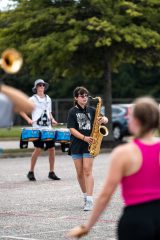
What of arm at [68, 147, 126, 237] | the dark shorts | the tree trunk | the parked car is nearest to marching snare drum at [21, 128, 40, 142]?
the dark shorts

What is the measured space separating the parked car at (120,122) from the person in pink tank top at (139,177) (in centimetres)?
3299

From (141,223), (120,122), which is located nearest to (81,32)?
(120,122)

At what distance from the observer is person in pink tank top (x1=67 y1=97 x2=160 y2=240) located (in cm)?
568

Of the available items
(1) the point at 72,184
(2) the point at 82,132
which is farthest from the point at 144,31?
(2) the point at 82,132

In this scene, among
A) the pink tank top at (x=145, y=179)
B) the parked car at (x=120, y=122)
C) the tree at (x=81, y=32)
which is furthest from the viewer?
the parked car at (x=120, y=122)

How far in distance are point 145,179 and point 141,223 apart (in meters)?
0.31

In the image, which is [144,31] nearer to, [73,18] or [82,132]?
[73,18]

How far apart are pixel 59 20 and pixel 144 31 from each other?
8.82 feet

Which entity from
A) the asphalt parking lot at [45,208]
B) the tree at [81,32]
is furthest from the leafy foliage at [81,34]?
the asphalt parking lot at [45,208]

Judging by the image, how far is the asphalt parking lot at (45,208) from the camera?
1059cm

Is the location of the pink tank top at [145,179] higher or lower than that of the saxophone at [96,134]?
higher

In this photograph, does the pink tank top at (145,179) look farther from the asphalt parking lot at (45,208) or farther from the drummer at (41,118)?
the drummer at (41,118)

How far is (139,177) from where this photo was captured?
5.80 meters

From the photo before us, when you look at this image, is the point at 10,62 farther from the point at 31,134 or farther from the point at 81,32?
the point at 81,32
